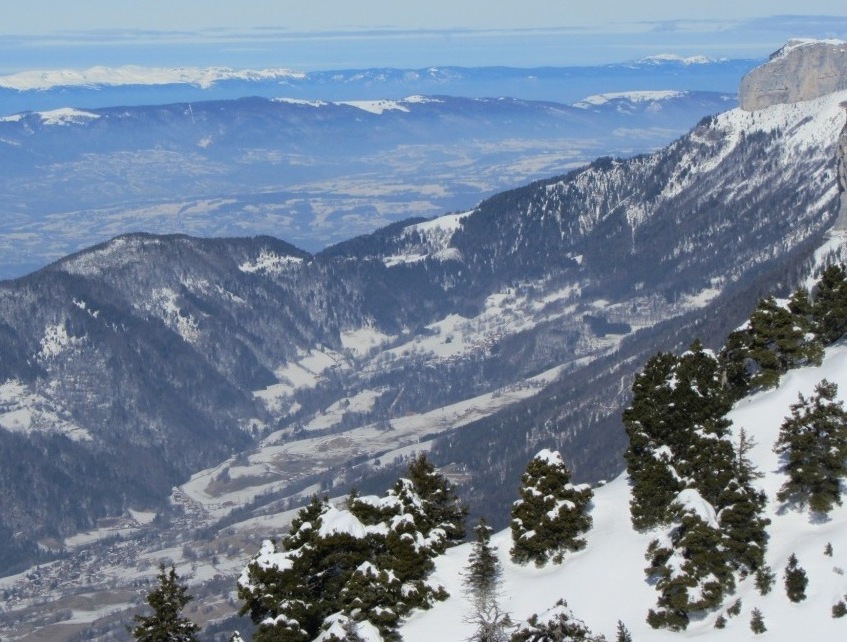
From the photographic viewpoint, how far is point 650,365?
107312mm

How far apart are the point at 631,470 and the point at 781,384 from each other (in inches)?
517

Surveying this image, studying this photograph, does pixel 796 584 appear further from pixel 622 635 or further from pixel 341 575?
pixel 341 575

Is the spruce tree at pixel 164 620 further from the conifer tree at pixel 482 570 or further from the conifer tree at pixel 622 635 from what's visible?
the conifer tree at pixel 622 635

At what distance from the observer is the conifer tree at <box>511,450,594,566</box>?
92.5 m

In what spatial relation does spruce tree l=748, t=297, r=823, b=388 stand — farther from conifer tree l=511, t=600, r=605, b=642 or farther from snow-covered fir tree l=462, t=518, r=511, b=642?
conifer tree l=511, t=600, r=605, b=642

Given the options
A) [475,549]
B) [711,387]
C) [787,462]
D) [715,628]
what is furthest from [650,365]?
[715,628]

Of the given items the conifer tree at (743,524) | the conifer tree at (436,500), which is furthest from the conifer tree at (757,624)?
the conifer tree at (436,500)

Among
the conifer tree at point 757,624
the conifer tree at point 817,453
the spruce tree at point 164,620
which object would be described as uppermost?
the conifer tree at point 817,453

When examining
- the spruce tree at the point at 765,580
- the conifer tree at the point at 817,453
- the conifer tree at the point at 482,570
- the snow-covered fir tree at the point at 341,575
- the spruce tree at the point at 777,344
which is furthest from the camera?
the spruce tree at the point at 777,344

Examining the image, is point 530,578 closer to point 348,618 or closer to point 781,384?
point 348,618

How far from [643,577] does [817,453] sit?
1285 centimetres

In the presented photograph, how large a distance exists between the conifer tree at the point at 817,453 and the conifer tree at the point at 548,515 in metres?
13.4

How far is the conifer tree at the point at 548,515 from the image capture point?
9250cm

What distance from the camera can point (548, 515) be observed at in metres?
92.9
